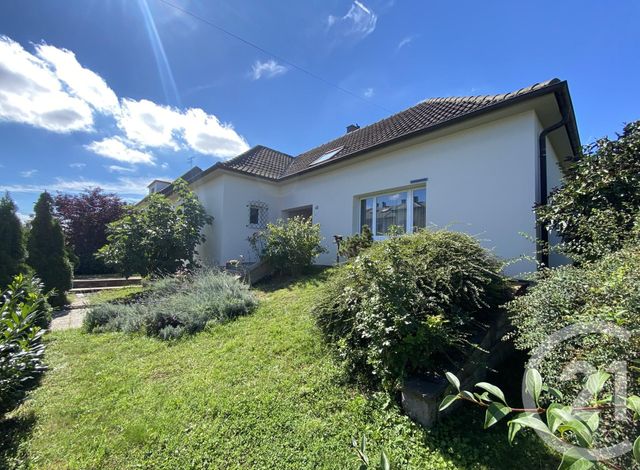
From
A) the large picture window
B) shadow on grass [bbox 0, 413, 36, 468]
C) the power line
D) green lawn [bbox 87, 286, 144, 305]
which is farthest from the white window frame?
green lawn [bbox 87, 286, 144, 305]

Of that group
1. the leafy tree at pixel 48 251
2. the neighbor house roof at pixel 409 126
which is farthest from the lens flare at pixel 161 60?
the leafy tree at pixel 48 251

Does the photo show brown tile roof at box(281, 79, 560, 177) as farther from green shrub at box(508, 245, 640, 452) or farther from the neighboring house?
green shrub at box(508, 245, 640, 452)

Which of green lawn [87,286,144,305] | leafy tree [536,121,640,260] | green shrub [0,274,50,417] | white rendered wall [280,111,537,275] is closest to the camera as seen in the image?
green shrub [0,274,50,417]

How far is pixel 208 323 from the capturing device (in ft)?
17.3

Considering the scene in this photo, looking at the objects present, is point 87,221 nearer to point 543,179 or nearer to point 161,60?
point 161,60

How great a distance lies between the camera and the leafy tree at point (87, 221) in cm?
1597

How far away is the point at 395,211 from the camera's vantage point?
843 cm

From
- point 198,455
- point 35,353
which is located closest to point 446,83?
point 198,455

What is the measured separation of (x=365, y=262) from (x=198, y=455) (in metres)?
2.53

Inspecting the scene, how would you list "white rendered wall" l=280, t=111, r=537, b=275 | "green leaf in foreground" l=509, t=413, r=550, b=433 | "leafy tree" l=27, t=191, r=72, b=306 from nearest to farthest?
"green leaf in foreground" l=509, t=413, r=550, b=433 < "white rendered wall" l=280, t=111, r=537, b=275 < "leafy tree" l=27, t=191, r=72, b=306

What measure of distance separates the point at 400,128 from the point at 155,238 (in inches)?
372

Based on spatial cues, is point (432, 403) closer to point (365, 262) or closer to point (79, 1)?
point (365, 262)

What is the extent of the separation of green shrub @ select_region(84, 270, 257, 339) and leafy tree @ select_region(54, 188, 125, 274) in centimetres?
1243

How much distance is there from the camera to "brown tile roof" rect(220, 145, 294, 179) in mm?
11852
